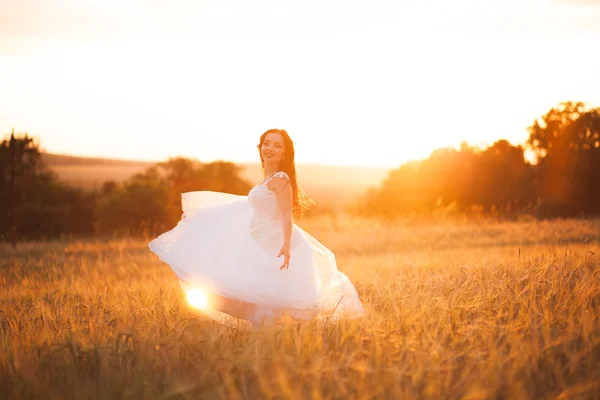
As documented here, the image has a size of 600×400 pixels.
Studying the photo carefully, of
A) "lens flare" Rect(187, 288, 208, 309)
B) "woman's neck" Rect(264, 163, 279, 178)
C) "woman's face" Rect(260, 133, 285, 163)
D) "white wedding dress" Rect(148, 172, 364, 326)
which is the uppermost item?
"woman's face" Rect(260, 133, 285, 163)

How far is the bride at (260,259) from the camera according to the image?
4.63m

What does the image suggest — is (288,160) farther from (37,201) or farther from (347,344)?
(37,201)

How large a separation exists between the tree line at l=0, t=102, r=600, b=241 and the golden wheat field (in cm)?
1253

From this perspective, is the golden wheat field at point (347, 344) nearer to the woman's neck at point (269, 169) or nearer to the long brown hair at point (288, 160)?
the long brown hair at point (288, 160)

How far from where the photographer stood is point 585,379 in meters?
3.29

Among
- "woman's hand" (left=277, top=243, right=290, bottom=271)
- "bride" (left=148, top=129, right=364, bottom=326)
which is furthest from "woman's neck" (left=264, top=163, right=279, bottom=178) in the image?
"woman's hand" (left=277, top=243, right=290, bottom=271)

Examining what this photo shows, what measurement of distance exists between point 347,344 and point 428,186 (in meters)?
20.6

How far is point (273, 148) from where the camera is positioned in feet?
16.9

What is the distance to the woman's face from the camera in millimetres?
5129

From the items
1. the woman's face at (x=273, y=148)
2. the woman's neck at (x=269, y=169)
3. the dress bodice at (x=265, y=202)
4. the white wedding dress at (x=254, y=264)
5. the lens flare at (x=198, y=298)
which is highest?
the woman's face at (x=273, y=148)

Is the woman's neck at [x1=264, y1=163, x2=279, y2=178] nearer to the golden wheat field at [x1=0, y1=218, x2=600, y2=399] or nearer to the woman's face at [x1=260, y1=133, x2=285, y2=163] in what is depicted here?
the woman's face at [x1=260, y1=133, x2=285, y2=163]

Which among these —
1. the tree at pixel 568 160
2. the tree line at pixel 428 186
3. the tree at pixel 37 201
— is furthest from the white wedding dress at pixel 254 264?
the tree at pixel 568 160

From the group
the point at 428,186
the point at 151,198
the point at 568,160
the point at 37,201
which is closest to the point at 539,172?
the point at 568,160

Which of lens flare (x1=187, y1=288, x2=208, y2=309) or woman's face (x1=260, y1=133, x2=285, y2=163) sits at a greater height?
woman's face (x1=260, y1=133, x2=285, y2=163)
